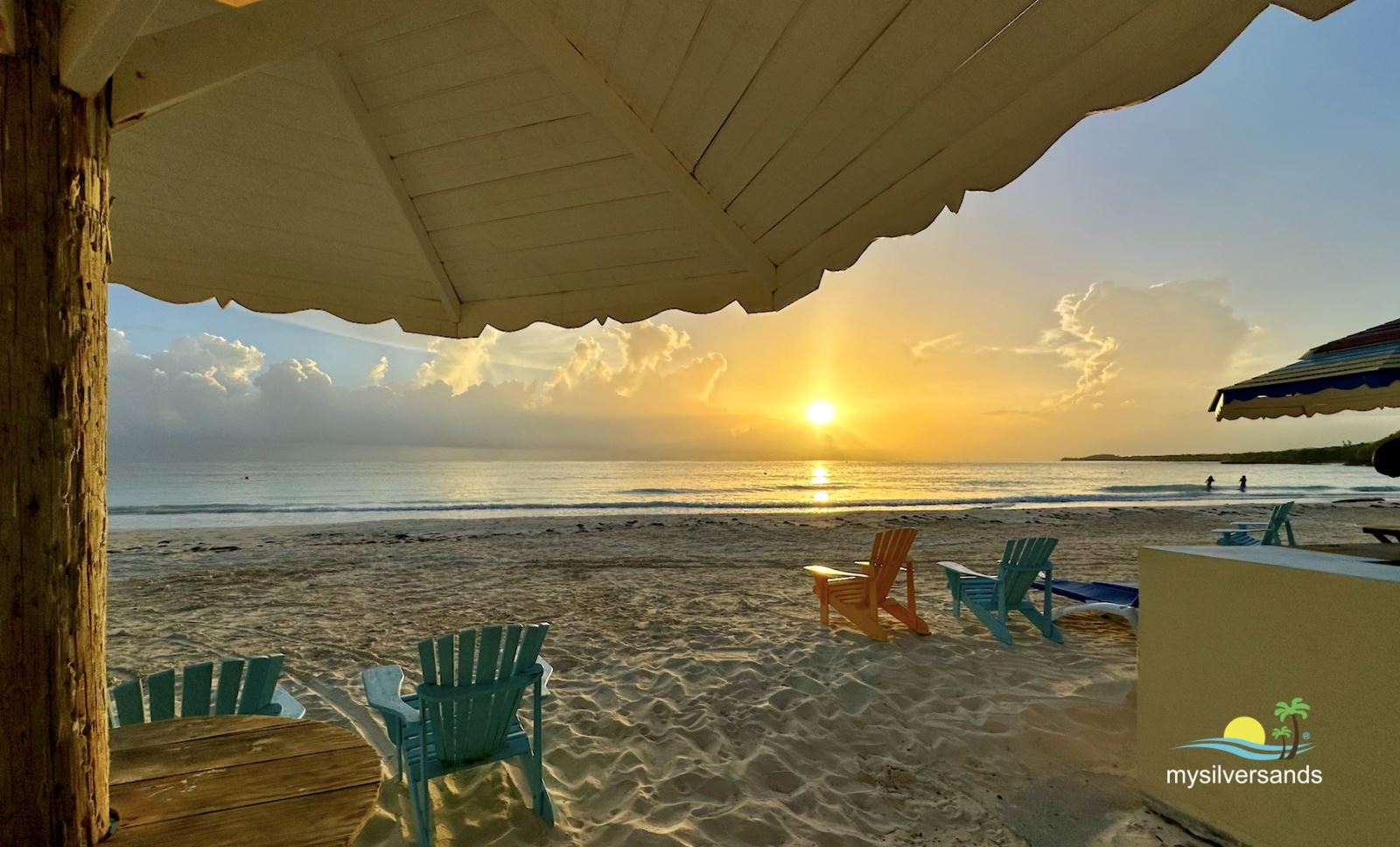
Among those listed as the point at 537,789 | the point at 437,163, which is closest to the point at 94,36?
the point at 437,163

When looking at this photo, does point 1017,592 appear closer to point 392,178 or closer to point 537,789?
point 537,789

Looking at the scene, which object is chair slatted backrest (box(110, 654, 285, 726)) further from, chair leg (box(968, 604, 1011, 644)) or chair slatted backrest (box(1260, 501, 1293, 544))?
chair slatted backrest (box(1260, 501, 1293, 544))

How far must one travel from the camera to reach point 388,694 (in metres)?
2.75

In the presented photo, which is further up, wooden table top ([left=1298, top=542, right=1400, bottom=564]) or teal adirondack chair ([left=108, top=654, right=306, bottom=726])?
wooden table top ([left=1298, top=542, right=1400, bottom=564])

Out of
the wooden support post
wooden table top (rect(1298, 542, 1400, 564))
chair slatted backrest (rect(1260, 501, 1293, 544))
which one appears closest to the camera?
the wooden support post

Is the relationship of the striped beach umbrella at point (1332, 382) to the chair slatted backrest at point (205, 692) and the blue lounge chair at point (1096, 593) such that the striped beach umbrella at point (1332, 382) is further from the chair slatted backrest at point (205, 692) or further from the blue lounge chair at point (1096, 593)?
the chair slatted backrest at point (205, 692)

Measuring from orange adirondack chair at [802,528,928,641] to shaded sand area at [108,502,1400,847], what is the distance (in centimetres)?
17

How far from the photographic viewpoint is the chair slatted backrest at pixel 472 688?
2496 mm

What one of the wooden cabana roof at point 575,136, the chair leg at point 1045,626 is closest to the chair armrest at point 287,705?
the wooden cabana roof at point 575,136

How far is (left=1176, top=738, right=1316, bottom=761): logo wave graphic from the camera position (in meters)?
2.21

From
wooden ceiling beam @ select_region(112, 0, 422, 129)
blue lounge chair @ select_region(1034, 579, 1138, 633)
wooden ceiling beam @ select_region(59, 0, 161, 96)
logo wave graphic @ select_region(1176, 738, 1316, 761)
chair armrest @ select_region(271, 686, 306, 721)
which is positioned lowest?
blue lounge chair @ select_region(1034, 579, 1138, 633)

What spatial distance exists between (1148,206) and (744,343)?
1386cm

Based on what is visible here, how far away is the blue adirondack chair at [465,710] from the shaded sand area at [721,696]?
29 centimetres

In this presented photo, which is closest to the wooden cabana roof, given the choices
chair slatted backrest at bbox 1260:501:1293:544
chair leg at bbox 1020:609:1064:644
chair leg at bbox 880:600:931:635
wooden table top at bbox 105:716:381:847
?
wooden table top at bbox 105:716:381:847
